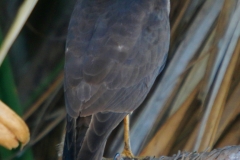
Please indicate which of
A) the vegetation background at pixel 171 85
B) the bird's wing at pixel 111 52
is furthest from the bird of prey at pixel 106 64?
the vegetation background at pixel 171 85

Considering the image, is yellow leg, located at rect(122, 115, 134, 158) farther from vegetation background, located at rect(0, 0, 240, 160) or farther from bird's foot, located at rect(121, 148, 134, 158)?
vegetation background, located at rect(0, 0, 240, 160)

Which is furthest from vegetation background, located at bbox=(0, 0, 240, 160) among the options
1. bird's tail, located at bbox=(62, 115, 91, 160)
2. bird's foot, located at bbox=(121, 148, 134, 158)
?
bird's tail, located at bbox=(62, 115, 91, 160)

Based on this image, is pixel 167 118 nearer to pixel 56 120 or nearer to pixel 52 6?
pixel 56 120

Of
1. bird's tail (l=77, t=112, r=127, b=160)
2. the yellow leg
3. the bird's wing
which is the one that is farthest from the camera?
the yellow leg

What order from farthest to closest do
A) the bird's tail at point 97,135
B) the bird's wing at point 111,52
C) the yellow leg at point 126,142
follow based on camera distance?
1. the yellow leg at point 126,142
2. the bird's wing at point 111,52
3. the bird's tail at point 97,135

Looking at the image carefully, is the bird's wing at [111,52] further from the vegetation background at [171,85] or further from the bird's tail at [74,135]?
the vegetation background at [171,85]

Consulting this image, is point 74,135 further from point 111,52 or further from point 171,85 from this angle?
point 171,85

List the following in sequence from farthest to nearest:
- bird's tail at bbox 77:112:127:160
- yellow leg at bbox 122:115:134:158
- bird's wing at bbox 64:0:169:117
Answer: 1. yellow leg at bbox 122:115:134:158
2. bird's wing at bbox 64:0:169:117
3. bird's tail at bbox 77:112:127:160
